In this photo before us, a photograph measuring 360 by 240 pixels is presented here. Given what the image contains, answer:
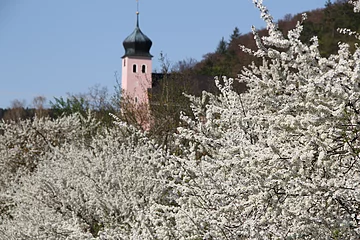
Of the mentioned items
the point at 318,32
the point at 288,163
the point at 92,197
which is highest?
the point at 318,32

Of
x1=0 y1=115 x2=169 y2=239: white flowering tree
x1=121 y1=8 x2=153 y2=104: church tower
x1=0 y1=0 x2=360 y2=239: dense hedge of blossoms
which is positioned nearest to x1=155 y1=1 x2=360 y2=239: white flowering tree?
x1=0 y1=0 x2=360 y2=239: dense hedge of blossoms

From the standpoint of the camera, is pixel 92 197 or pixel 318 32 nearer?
pixel 92 197

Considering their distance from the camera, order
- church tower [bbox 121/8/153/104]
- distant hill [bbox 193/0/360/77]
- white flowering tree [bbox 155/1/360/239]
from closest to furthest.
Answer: white flowering tree [bbox 155/1/360/239]
distant hill [bbox 193/0/360/77]
church tower [bbox 121/8/153/104]

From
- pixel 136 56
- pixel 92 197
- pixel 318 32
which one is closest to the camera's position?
pixel 92 197

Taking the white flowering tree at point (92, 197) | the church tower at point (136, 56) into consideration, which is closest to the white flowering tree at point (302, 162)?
the white flowering tree at point (92, 197)

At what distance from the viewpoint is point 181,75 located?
59.7ft

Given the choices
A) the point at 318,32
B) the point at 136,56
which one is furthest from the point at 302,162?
the point at 136,56

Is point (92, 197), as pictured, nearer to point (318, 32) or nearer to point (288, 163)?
point (288, 163)

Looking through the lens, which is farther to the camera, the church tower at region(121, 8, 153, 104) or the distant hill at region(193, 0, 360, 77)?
the church tower at region(121, 8, 153, 104)

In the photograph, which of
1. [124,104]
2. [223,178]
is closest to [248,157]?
[223,178]

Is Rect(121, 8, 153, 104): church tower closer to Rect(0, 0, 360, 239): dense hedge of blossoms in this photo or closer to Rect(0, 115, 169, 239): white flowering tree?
Rect(0, 115, 169, 239): white flowering tree

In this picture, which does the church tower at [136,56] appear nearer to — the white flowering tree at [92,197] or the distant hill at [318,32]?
the distant hill at [318,32]

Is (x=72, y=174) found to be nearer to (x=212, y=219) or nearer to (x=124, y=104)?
(x=212, y=219)

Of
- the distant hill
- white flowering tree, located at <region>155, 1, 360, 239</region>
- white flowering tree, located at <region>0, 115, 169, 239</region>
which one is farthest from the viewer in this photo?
the distant hill
